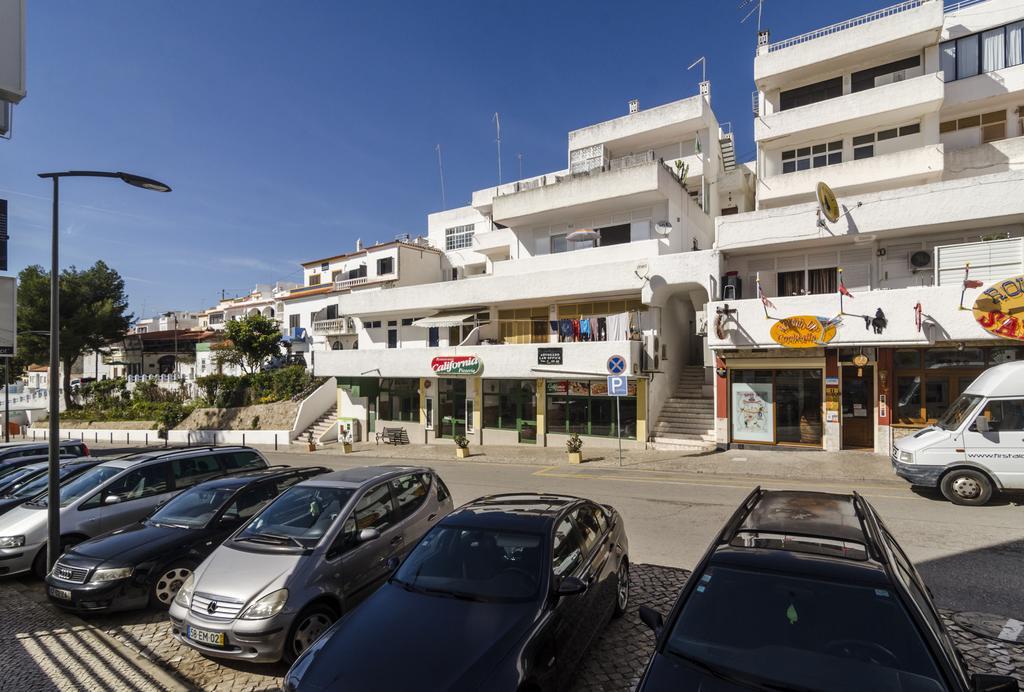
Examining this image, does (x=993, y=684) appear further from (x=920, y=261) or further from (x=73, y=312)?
(x=73, y=312)

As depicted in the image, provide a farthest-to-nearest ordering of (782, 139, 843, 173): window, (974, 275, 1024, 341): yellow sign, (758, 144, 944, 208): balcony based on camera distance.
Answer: (782, 139, 843, 173): window < (758, 144, 944, 208): balcony < (974, 275, 1024, 341): yellow sign

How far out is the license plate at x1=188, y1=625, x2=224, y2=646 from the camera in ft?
17.0

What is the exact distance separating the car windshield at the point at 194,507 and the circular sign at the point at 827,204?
58.7 feet

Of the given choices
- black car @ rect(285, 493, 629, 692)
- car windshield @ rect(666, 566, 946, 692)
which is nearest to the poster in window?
black car @ rect(285, 493, 629, 692)

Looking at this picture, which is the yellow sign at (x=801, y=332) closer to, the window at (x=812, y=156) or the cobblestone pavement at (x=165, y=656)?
the window at (x=812, y=156)

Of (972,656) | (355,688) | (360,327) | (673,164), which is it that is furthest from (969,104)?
(360,327)

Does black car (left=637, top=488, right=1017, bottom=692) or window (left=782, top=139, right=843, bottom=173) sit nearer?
black car (left=637, top=488, right=1017, bottom=692)

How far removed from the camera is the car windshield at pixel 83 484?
9.20 meters

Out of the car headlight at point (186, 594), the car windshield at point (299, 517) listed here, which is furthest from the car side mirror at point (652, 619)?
the car headlight at point (186, 594)

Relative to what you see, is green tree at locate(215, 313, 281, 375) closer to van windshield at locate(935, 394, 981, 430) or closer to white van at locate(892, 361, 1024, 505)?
white van at locate(892, 361, 1024, 505)

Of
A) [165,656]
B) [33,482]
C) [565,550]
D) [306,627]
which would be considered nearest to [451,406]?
[33,482]

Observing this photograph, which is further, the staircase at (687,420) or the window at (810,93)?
the window at (810,93)

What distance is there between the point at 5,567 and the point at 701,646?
10649 millimetres

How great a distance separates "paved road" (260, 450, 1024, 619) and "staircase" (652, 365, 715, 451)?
4.17m
